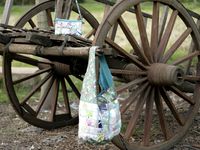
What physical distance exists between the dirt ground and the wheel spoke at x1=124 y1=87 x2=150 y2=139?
58 cm

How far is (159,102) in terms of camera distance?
5.10 metres

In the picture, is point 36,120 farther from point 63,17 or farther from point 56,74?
point 63,17

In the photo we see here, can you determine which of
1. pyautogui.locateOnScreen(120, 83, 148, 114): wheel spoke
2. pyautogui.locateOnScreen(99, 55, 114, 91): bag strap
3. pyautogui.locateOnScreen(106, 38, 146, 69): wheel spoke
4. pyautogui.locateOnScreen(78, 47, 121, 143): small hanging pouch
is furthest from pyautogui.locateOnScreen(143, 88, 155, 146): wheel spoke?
pyautogui.locateOnScreen(99, 55, 114, 91): bag strap

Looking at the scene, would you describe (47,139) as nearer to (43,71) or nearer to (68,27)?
(43,71)

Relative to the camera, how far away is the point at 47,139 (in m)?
5.70

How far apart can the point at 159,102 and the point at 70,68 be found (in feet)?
3.34

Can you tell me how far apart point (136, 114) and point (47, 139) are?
137 centimetres

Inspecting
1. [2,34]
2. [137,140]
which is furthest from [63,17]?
[137,140]

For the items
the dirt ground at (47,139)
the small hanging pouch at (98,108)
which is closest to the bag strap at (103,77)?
the small hanging pouch at (98,108)

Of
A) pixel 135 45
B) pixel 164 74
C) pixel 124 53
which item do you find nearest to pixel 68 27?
pixel 124 53

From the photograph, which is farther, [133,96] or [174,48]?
[174,48]

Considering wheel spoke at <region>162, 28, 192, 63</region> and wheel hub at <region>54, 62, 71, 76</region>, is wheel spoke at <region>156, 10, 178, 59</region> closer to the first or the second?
wheel spoke at <region>162, 28, 192, 63</region>

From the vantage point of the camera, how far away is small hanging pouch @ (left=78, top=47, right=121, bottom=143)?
3859 mm

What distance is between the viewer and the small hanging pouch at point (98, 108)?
386 cm
